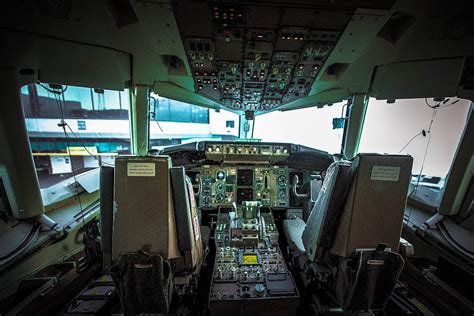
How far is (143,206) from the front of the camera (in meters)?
1.28

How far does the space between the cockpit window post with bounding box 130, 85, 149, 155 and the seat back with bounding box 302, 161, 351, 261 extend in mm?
2599

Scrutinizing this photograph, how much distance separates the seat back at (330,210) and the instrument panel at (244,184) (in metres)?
1.55

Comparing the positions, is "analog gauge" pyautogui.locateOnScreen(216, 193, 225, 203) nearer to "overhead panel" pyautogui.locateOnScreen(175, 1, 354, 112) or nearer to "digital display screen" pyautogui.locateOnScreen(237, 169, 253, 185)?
→ "digital display screen" pyautogui.locateOnScreen(237, 169, 253, 185)

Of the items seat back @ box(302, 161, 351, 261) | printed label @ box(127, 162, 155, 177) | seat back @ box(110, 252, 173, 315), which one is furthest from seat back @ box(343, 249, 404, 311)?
printed label @ box(127, 162, 155, 177)

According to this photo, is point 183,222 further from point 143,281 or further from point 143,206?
point 143,281

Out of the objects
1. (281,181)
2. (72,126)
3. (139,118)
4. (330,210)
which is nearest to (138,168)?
(330,210)

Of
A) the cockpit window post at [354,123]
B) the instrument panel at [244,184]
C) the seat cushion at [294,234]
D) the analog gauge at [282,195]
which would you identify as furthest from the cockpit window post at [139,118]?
the cockpit window post at [354,123]

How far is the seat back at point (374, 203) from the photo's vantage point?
4.07 ft

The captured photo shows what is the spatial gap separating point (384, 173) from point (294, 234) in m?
1.18

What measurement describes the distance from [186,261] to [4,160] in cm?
183

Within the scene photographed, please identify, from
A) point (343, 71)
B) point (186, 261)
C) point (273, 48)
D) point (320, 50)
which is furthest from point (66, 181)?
point (343, 71)

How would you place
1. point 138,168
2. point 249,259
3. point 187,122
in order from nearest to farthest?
1. point 138,168
2. point 249,259
3. point 187,122

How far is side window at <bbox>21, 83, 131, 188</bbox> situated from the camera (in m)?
2.48

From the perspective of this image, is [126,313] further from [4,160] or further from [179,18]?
[179,18]
